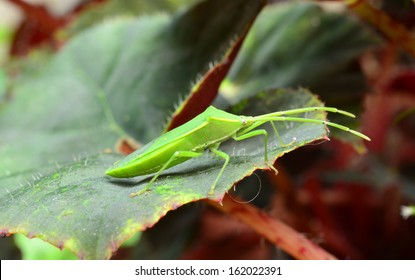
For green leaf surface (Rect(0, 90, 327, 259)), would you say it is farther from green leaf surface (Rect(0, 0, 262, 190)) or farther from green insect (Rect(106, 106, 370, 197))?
green leaf surface (Rect(0, 0, 262, 190))

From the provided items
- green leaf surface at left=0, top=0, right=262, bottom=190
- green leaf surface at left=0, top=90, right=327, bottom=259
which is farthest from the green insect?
green leaf surface at left=0, top=0, right=262, bottom=190

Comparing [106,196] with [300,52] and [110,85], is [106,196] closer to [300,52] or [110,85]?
[110,85]

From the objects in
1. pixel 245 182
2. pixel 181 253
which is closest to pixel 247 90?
pixel 245 182

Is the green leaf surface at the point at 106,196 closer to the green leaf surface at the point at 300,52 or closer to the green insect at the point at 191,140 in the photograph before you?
the green insect at the point at 191,140

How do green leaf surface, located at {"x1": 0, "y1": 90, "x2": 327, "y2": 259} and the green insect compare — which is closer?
green leaf surface, located at {"x1": 0, "y1": 90, "x2": 327, "y2": 259}

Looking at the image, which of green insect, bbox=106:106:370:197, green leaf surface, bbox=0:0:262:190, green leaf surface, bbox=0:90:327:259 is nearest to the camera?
green leaf surface, bbox=0:90:327:259

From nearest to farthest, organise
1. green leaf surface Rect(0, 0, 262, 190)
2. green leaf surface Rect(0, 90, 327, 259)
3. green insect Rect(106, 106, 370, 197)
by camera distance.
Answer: green leaf surface Rect(0, 90, 327, 259) < green insect Rect(106, 106, 370, 197) < green leaf surface Rect(0, 0, 262, 190)

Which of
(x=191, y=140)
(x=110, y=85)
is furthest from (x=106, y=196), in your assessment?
(x=110, y=85)

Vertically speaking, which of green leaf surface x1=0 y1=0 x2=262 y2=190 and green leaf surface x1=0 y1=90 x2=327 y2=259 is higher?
green leaf surface x1=0 y1=90 x2=327 y2=259
